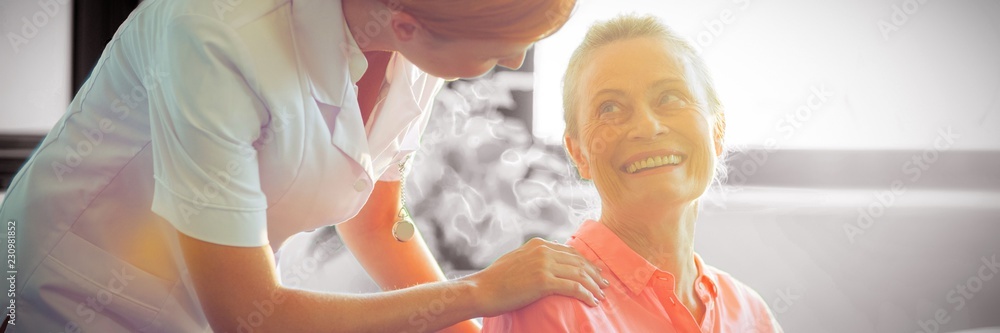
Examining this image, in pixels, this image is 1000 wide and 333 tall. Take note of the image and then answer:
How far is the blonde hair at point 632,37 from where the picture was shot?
126cm

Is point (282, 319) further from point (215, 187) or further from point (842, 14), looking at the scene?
point (842, 14)

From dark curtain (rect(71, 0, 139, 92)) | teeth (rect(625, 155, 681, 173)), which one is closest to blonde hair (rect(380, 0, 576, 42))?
teeth (rect(625, 155, 681, 173))

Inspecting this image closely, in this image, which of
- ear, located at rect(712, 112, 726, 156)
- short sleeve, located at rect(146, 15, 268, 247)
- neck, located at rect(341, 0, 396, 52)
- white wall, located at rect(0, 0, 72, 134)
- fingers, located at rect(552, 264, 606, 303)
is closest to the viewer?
short sleeve, located at rect(146, 15, 268, 247)

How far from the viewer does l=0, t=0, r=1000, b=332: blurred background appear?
1.83m

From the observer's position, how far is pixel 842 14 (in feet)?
6.23

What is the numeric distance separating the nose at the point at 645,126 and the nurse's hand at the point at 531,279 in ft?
0.68

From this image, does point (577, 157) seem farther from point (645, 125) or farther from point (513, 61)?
point (513, 61)

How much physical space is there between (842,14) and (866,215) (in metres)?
0.48

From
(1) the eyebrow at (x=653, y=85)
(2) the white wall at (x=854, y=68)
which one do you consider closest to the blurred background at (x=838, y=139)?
(2) the white wall at (x=854, y=68)

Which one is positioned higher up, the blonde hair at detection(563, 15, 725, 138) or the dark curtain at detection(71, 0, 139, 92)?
the blonde hair at detection(563, 15, 725, 138)

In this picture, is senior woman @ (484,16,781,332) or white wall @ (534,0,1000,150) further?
white wall @ (534,0,1000,150)

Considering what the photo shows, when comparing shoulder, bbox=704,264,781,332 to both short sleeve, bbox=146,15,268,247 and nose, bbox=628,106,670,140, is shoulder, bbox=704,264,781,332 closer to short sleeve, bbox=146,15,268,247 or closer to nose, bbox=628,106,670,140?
nose, bbox=628,106,670,140

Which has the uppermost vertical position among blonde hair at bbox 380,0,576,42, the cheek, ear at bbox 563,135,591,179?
blonde hair at bbox 380,0,576,42

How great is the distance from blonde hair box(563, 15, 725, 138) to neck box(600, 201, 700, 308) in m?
0.17
